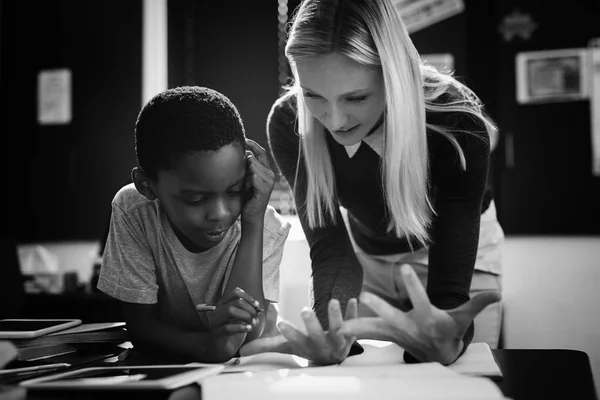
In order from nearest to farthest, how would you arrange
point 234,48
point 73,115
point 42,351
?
point 42,351 < point 234,48 < point 73,115

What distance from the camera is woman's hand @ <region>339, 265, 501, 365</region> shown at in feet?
2.54

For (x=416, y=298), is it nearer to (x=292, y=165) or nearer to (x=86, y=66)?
(x=292, y=165)

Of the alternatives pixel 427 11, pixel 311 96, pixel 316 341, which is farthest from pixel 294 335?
pixel 427 11

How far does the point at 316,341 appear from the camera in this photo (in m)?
0.79

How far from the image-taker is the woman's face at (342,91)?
0.96 meters

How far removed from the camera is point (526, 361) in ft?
2.67

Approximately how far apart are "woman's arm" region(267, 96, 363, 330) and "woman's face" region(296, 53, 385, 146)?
0.18 meters

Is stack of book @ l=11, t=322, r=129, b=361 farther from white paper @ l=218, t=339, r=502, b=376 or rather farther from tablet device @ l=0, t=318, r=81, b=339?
white paper @ l=218, t=339, r=502, b=376

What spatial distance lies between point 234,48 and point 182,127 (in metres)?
1.90

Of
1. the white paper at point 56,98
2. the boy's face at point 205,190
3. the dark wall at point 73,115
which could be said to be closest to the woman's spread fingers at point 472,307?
the boy's face at point 205,190

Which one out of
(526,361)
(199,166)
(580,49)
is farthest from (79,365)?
(580,49)

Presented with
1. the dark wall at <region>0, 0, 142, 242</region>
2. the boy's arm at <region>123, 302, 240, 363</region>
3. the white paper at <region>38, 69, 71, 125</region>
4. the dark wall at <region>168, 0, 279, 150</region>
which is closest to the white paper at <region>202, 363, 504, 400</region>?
the boy's arm at <region>123, 302, 240, 363</region>

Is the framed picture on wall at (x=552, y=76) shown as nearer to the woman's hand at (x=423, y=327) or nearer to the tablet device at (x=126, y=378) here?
the woman's hand at (x=423, y=327)

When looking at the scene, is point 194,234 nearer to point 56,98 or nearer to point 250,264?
point 250,264
